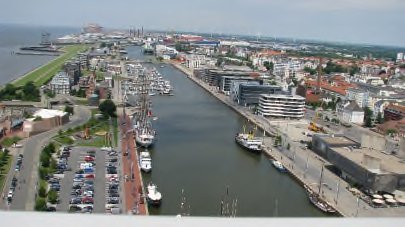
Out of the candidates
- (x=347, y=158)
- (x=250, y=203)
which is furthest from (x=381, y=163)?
(x=250, y=203)

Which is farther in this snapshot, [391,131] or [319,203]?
[391,131]

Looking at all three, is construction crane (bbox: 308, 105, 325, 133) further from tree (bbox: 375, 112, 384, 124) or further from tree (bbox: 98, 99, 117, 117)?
tree (bbox: 98, 99, 117, 117)

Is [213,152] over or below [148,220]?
below

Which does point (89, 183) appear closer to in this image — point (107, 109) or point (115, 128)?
point (115, 128)

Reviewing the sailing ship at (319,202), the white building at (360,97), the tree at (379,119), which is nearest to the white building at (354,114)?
the tree at (379,119)

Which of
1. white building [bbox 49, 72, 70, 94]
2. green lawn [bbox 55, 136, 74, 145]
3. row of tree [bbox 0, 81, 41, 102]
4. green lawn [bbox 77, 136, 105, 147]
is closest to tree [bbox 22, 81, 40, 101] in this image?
row of tree [bbox 0, 81, 41, 102]

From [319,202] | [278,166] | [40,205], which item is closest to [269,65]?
[278,166]

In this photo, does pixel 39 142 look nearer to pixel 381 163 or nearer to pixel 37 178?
pixel 37 178
